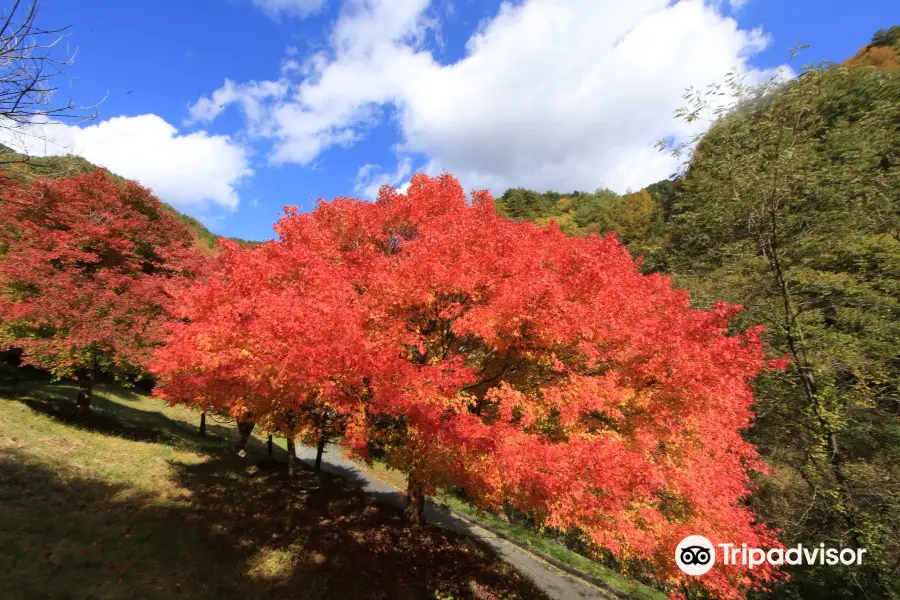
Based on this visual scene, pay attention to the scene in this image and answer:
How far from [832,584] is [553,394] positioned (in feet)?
43.1

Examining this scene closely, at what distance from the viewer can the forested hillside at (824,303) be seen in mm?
10711

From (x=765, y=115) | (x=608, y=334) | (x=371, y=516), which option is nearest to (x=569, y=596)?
(x=371, y=516)

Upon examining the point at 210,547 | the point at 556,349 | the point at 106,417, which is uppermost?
the point at 556,349

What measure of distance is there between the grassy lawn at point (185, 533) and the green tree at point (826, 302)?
9541 millimetres

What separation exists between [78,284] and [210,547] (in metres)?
12.5

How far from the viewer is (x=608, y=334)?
8.57 meters

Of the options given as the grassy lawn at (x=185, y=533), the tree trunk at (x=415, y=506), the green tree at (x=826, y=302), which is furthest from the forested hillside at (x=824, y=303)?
the tree trunk at (x=415, y=506)

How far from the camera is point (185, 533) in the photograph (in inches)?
420

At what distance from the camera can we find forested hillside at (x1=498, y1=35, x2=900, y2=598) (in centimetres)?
1071

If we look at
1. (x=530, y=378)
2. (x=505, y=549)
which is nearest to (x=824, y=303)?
(x=530, y=378)

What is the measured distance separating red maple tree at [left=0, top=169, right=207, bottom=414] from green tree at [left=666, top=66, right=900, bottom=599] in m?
23.8

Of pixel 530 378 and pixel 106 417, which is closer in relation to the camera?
pixel 530 378

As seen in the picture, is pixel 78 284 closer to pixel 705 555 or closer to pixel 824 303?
pixel 705 555

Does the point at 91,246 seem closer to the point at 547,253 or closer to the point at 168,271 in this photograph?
the point at 168,271
